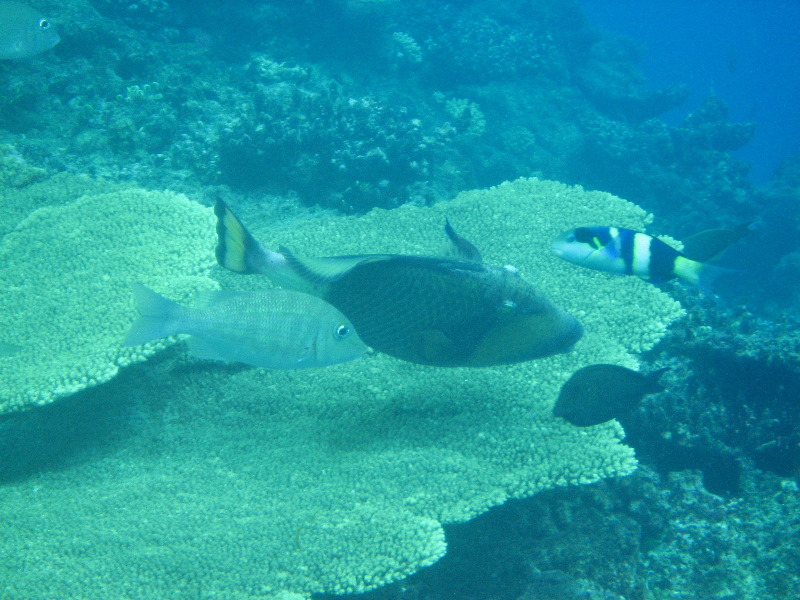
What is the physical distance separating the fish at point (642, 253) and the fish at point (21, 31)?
7.26m

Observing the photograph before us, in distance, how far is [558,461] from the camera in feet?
9.93

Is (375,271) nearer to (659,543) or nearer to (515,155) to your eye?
(659,543)

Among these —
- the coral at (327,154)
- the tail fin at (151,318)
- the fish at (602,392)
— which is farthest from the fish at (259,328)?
the coral at (327,154)

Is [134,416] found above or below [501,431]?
below

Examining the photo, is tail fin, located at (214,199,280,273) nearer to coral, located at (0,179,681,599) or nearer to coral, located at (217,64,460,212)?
coral, located at (0,179,681,599)

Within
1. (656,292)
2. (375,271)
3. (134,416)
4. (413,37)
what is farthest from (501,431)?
(413,37)

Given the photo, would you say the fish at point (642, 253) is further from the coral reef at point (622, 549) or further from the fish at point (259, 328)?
the fish at point (259, 328)

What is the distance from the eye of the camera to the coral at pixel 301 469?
8.54 ft

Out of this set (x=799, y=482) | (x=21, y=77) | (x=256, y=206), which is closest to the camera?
(x=799, y=482)

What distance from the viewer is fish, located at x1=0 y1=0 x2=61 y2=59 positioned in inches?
237

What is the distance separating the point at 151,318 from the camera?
2.76 m

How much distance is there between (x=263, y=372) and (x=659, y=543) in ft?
11.5

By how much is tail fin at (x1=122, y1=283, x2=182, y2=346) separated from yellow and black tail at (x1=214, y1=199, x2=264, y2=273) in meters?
0.42

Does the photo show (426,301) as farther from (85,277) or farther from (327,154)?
(327,154)
